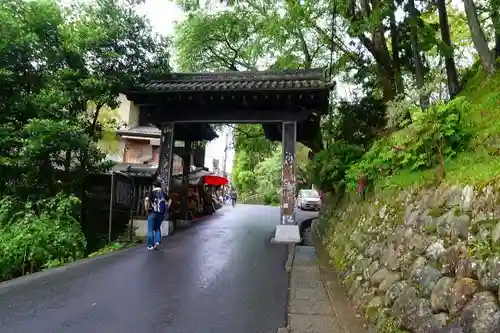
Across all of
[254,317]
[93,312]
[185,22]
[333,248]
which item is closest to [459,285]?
[254,317]

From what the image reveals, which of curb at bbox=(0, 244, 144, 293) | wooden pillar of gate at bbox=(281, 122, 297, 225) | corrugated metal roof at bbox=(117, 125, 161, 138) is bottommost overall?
curb at bbox=(0, 244, 144, 293)

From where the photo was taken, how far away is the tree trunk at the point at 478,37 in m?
7.49

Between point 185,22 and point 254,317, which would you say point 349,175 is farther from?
point 185,22

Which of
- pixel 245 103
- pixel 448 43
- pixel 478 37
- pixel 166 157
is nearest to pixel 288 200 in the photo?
pixel 245 103

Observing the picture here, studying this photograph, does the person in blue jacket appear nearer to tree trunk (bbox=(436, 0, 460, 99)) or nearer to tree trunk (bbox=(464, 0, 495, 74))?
tree trunk (bbox=(436, 0, 460, 99))

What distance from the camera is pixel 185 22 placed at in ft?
61.4

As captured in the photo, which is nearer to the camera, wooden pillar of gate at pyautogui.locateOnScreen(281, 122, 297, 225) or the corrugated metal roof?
wooden pillar of gate at pyautogui.locateOnScreen(281, 122, 297, 225)

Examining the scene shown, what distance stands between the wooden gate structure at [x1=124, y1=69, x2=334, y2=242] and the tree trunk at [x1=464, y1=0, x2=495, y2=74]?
398 cm

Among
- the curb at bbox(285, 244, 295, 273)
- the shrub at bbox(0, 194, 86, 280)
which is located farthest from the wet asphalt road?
the shrub at bbox(0, 194, 86, 280)

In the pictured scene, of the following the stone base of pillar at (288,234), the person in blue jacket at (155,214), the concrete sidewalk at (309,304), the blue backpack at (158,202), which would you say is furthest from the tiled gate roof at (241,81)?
the concrete sidewalk at (309,304)

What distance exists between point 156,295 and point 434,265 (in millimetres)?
4356

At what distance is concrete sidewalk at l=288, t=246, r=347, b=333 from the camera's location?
196 inches

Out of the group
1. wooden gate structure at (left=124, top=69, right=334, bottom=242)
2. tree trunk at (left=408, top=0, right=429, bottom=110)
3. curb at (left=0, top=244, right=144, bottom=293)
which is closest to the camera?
curb at (left=0, top=244, right=144, bottom=293)

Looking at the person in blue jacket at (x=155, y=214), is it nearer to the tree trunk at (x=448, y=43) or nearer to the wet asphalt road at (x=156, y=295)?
the wet asphalt road at (x=156, y=295)
